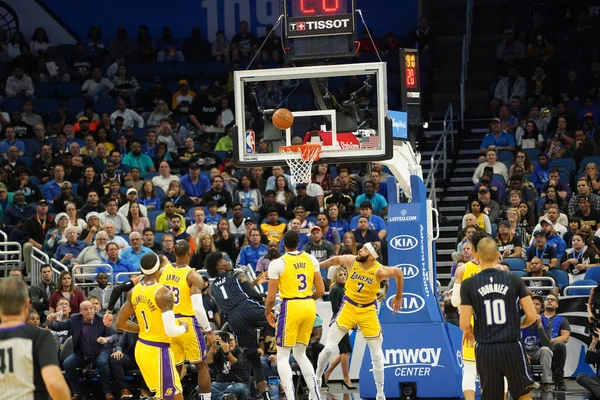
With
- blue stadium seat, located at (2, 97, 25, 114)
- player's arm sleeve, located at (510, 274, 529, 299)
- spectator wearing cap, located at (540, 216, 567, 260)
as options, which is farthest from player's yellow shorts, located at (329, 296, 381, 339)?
blue stadium seat, located at (2, 97, 25, 114)

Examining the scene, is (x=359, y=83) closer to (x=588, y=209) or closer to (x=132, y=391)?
(x=588, y=209)

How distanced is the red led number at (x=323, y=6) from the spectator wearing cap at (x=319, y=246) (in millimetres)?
5199

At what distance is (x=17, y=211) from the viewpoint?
20.8 metres

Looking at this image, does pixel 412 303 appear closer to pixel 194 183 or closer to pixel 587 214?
pixel 587 214

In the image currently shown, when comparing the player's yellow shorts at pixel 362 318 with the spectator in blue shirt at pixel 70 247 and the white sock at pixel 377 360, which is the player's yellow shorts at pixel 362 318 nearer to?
the white sock at pixel 377 360

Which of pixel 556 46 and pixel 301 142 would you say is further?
pixel 556 46

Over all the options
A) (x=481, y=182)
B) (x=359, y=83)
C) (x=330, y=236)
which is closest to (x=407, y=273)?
(x=330, y=236)

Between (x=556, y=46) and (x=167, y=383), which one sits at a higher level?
(x=556, y=46)

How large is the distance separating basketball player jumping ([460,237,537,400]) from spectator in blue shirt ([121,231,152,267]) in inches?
389

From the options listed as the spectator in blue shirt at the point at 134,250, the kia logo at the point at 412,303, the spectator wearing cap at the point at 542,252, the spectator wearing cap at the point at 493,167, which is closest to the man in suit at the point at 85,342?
the spectator in blue shirt at the point at 134,250

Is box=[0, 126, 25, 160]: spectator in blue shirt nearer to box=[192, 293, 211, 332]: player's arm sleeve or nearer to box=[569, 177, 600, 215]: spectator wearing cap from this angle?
box=[569, 177, 600, 215]: spectator wearing cap

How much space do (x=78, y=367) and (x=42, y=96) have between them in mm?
11451

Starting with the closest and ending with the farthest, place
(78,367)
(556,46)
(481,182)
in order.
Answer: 1. (78,367)
2. (481,182)
3. (556,46)

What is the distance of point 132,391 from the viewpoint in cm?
1652
